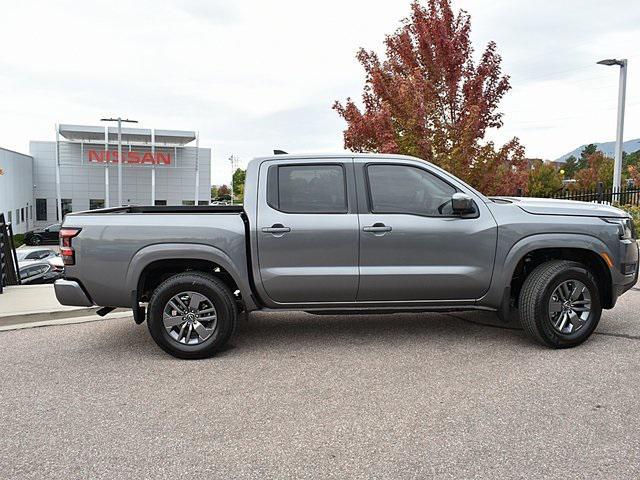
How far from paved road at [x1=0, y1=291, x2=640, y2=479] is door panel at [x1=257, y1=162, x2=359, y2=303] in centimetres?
61

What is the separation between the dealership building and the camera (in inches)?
1908

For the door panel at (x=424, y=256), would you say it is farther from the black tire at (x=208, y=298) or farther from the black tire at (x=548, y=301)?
the black tire at (x=208, y=298)

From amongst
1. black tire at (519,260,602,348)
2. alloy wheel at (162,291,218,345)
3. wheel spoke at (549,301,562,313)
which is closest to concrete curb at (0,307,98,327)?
alloy wheel at (162,291,218,345)

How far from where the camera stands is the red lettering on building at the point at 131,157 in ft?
160

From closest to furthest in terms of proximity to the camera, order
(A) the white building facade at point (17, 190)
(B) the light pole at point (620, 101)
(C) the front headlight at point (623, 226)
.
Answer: (C) the front headlight at point (623, 226) → (B) the light pole at point (620, 101) → (A) the white building facade at point (17, 190)

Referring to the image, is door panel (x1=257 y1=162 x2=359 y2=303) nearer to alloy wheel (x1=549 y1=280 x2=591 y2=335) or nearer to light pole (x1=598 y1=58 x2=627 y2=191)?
alloy wheel (x1=549 y1=280 x2=591 y2=335)

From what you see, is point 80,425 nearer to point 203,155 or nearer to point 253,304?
point 253,304

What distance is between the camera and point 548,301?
509cm

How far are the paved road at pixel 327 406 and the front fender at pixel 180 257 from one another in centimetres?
78

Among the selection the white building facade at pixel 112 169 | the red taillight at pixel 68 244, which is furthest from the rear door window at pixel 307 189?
the white building facade at pixel 112 169

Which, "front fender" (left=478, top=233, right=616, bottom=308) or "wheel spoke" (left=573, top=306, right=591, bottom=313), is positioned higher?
"front fender" (left=478, top=233, right=616, bottom=308)

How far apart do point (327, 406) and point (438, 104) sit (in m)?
11.3

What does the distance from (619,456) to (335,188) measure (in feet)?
10.2

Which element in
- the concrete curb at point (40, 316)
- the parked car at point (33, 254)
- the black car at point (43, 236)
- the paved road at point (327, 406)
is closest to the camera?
the paved road at point (327, 406)
